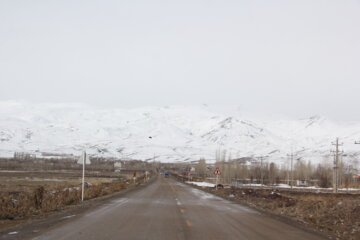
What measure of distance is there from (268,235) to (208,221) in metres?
3.66

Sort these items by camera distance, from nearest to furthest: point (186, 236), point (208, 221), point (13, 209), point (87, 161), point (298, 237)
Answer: point (186, 236)
point (298, 237)
point (208, 221)
point (13, 209)
point (87, 161)

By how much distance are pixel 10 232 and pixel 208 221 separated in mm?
7354

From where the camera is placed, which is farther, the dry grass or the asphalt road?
the dry grass

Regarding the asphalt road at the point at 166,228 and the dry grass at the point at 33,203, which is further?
the dry grass at the point at 33,203

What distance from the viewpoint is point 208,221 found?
1631 cm

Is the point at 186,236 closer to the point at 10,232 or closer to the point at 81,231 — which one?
the point at 81,231

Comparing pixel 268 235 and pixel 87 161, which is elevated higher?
pixel 87 161

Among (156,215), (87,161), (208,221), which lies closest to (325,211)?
(208,221)

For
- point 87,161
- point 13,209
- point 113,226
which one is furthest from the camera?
point 87,161

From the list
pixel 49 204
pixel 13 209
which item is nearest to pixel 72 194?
pixel 49 204

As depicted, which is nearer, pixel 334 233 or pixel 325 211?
pixel 334 233

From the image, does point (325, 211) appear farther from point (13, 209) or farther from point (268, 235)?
point (13, 209)

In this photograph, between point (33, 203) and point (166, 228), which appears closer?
point (166, 228)

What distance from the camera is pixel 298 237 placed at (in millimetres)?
12969
